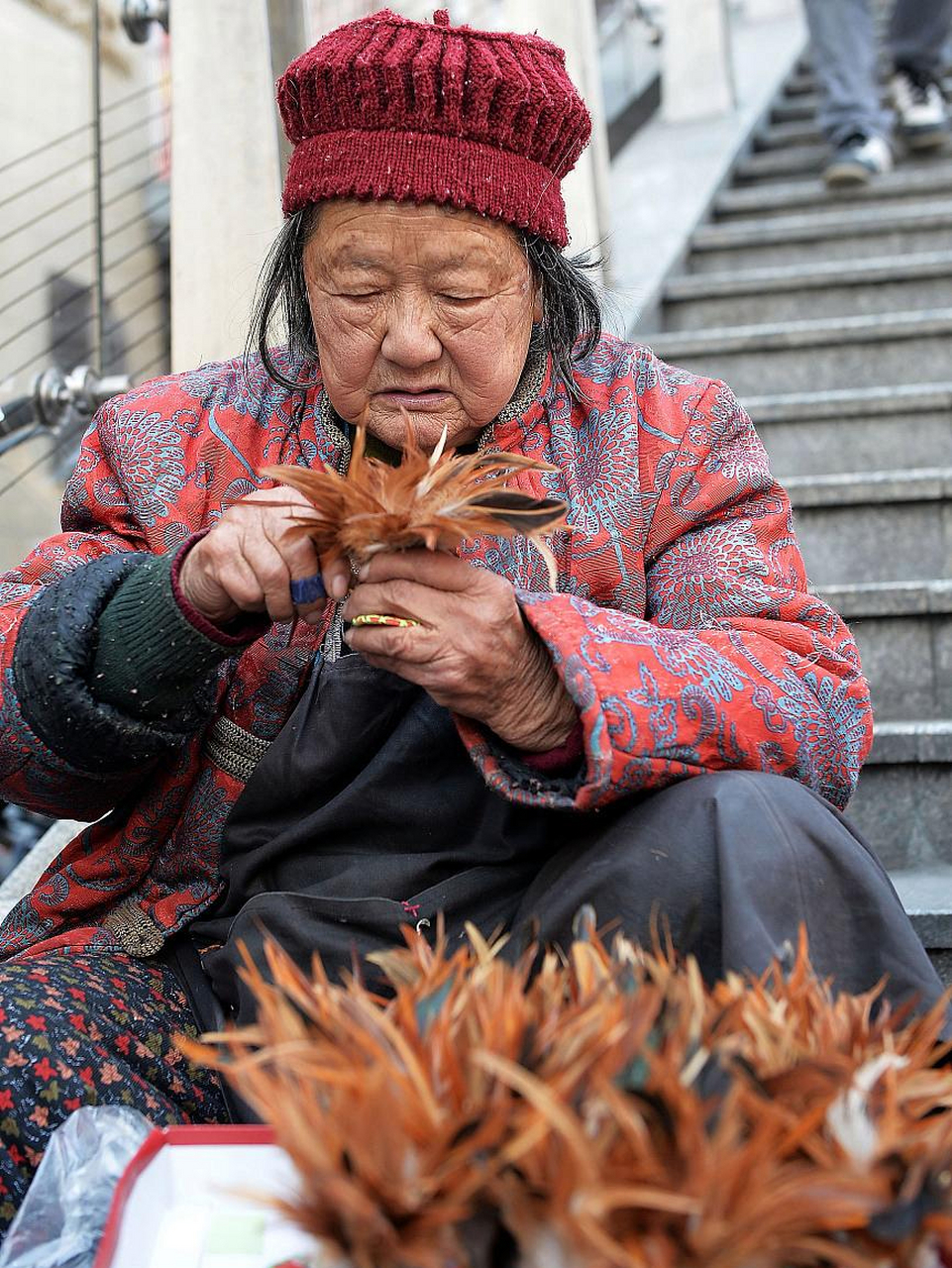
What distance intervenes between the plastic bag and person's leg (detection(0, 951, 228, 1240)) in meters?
0.08

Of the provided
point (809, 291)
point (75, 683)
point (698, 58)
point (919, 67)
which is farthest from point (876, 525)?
point (698, 58)

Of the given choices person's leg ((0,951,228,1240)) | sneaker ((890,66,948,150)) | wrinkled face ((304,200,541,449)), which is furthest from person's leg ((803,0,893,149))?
person's leg ((0,951,228,1240))

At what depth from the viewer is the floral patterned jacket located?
160 centimetres

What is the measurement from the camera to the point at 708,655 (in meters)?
1.53

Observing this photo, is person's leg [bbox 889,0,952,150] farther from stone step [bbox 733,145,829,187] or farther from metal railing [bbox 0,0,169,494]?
metal railing [bbox 0,0,169,494]

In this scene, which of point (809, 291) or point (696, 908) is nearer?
point (696, 908)

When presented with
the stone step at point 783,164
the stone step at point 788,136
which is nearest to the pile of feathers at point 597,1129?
the stone step at point 783,164

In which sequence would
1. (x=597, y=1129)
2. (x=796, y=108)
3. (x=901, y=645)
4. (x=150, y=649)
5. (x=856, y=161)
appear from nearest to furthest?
(x=597, y=1129) → (x=150, y=649) → (x=901, y=645) → (x=856, y=161) → (x=796, y=108)

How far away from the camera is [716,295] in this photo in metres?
4.86

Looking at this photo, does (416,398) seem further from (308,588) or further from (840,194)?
(840,194)

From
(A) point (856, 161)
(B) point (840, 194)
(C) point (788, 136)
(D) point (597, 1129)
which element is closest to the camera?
(D) point (597, 1129)

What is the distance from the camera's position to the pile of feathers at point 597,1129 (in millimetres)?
806

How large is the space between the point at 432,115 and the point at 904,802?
1.58 metres

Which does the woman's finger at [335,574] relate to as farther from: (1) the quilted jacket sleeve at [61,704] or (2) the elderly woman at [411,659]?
(1) the quilted jacket sleeve at [61,704]
